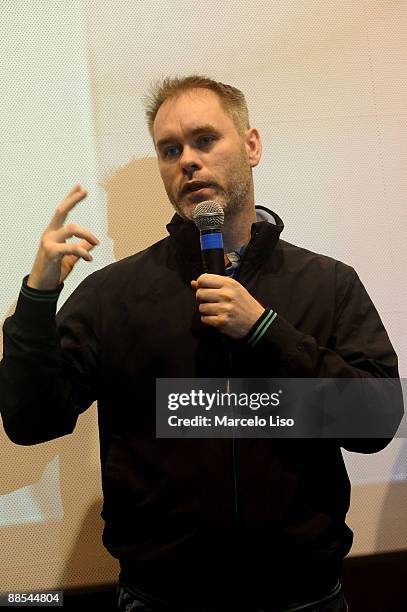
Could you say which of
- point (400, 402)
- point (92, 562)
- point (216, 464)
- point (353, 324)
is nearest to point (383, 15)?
point (353, 324)

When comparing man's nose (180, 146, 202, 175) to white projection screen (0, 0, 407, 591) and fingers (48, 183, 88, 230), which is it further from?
white projection screen (0, 0, 407, 591)

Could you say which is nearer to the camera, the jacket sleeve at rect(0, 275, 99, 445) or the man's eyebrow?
the jacket sleeve at rect(0, 275, 99, 445)

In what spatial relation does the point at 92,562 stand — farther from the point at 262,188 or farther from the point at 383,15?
the point at 383,15

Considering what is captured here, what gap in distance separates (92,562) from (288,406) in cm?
71

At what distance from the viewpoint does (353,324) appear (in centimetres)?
110

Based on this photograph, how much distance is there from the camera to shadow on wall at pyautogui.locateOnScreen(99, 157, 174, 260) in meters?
1.47

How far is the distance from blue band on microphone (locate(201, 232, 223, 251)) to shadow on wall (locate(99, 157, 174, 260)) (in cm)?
52

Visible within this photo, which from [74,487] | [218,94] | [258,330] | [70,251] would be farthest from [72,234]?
[74,487]

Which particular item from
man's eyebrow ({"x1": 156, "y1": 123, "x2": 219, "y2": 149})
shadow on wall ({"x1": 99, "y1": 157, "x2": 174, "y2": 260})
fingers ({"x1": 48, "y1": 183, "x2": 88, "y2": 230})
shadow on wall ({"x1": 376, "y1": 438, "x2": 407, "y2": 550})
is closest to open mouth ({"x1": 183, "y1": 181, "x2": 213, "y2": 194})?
man's eyebrow ({"x1": 156, "y1": 123, "x2": 219, "y2": 149})

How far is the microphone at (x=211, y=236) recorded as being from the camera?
3.13 ft

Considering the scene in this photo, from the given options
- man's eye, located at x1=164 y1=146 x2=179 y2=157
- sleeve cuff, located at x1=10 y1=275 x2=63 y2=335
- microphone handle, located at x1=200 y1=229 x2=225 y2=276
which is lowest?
sleeve cuff, located at x1=10 y1=275 x2=63 y2=335

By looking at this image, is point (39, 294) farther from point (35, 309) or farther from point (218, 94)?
point (218, 94)

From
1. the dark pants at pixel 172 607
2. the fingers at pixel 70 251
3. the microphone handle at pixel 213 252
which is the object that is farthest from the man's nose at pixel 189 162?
the dark pants at pixel 172 607

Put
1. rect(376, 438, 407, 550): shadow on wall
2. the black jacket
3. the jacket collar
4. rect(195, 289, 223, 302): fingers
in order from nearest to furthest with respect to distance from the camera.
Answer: rect(195, 289, 223, 302): fingers, the black jacket, the jacket collar, rect(376, 438, 407, 550): shadow on wall
